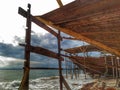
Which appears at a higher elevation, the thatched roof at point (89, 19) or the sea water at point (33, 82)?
the thatched roof at point (89, 19)

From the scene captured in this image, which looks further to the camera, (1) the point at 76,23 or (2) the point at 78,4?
(1) the point at 76,23

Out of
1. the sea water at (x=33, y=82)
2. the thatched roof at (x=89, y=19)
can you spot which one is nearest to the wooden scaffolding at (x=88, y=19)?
the thatched roof at (x=89, y=19)

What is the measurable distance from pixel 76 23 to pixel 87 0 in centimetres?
72

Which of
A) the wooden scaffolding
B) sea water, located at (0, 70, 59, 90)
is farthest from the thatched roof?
sea water, located at (0, 70, 59, 90)

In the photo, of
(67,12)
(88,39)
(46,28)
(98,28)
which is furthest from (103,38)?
(46,28)

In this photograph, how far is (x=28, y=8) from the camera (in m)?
4.53

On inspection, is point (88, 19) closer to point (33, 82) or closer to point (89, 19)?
point (89, 19)

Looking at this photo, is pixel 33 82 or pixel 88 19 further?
pixel 33 82

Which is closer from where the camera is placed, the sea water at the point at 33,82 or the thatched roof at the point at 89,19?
the thatched roof at the point at 89,19

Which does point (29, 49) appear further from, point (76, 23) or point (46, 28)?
point (76, 23)

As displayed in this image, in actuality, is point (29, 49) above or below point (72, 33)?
below

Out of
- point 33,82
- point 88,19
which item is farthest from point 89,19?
point 33,82

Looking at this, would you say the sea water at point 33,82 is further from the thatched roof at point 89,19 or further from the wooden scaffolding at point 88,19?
the thatched roof at point 89,19

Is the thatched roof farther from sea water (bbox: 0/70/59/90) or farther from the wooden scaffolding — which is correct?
sea water (bbox: 0/70/59/90)
